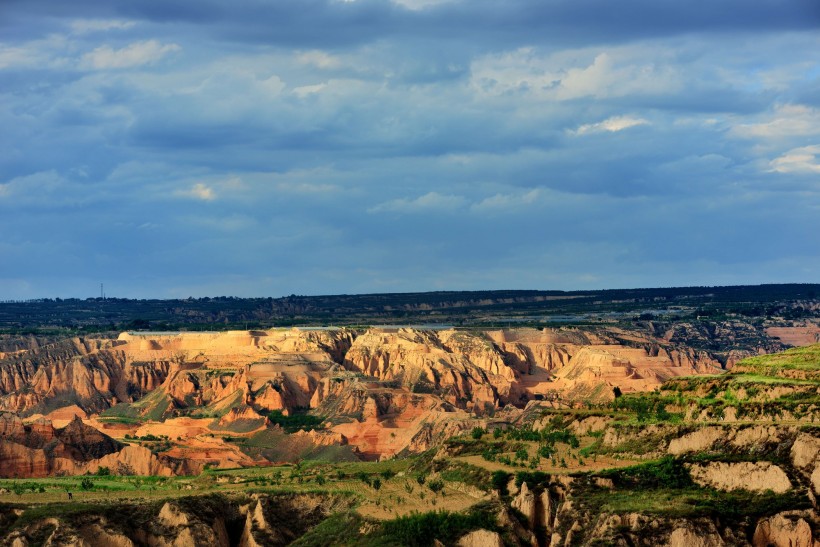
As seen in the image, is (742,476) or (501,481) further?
(501,481)

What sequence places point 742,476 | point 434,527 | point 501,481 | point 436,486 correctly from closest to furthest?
point 742,476 < point 434,527 < point 501,481 < point 436,486

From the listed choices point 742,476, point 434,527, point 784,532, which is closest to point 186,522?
point 434,527

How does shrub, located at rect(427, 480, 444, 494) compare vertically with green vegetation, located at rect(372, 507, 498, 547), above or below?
above

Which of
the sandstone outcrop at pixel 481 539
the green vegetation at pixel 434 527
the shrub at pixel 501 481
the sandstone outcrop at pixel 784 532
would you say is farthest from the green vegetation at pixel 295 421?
the sandstone outcrop at pixel 784 532

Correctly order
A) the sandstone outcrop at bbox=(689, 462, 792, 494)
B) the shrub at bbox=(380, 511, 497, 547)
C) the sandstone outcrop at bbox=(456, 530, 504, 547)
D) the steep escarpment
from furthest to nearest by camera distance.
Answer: the steep escarpment → the shrub at bbox=(380, 511, 497, 547) → the sandstone outcrop at bbox=(456, 530, 504, 547) → the sandstone outcrop at bbox=(689, 462, 792, 494)

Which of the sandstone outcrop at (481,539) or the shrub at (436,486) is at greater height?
the shrub at (436,486)

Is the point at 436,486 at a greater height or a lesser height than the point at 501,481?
lesser

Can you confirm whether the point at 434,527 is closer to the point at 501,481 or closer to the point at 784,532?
the point at 501,481

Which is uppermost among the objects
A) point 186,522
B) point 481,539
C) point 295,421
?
point 481,539

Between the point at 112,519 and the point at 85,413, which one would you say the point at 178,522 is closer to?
the point at 112,519

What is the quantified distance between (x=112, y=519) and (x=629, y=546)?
2615 centimetres

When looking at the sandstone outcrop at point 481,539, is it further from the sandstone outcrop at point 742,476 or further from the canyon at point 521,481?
the sandstone outcrop at point 742,476

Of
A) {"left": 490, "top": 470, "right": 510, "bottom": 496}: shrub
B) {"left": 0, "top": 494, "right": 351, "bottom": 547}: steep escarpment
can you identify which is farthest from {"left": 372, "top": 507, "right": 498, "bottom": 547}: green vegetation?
{"left": 0, "top": 494, "right": 351, "bottom": 547}: steep escarpment

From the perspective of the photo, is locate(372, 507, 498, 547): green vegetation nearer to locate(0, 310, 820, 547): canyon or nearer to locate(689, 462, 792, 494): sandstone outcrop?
locate(0, 310, 820, 547): canyon
